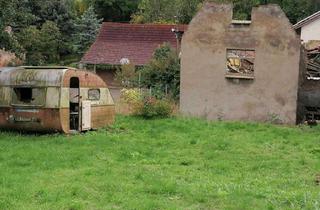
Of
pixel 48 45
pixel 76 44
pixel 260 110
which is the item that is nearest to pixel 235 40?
pixel 260 110

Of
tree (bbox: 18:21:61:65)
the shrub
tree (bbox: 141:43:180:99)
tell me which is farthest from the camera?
tree (bbox: 18:21:61:65)

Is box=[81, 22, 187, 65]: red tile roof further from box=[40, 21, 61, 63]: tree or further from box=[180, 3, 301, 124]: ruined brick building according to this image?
box=[180, 3, 301, 124]: ruined brick building

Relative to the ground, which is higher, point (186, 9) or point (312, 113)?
point (186, 9)

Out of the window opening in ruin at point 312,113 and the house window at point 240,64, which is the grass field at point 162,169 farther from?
the house window at point 240,64

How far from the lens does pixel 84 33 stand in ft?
194

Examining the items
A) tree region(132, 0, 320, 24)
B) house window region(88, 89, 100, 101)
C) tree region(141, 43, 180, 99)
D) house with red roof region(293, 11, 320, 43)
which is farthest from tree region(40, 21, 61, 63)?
house window region(88, 89, 100, 101)

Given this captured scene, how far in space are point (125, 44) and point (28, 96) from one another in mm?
29463

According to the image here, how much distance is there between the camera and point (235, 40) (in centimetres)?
2453

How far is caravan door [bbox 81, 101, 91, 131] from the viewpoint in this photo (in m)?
17.6

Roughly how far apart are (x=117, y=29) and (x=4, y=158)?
35641 mm

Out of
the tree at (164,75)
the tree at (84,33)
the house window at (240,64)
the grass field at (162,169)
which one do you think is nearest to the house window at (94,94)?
the grass field at (162,169)

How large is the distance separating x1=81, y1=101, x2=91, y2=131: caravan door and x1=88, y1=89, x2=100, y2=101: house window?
34 cm

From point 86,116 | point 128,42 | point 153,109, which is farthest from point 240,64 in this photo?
A: point 128,42

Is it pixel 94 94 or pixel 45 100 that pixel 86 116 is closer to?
pixel 94 94
